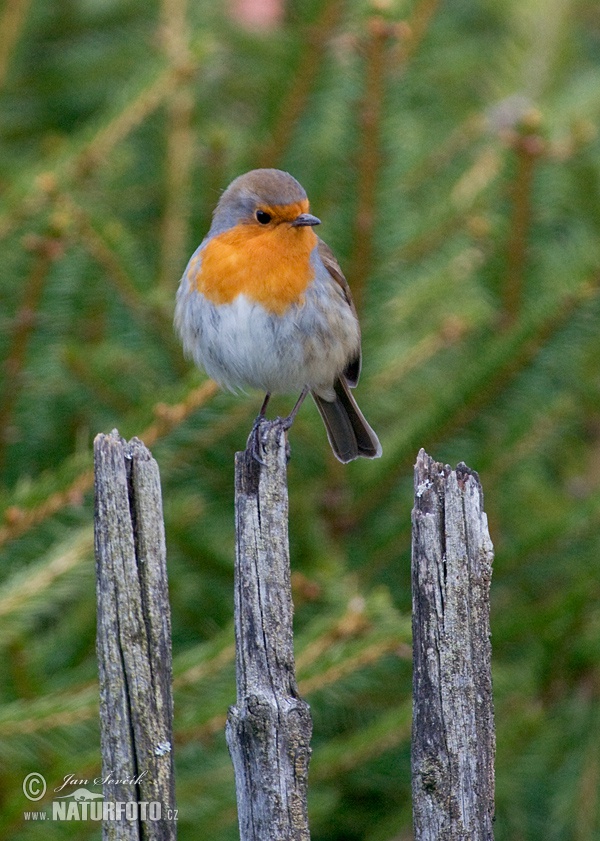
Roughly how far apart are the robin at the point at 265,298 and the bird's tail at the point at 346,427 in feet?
0.89

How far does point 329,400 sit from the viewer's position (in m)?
4.09

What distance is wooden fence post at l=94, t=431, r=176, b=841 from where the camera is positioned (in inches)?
76.1

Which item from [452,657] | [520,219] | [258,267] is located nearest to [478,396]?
[520,219]

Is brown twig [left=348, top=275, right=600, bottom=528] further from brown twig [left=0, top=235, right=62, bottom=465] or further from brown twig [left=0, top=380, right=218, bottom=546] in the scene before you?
brown twig [left=0, top=235, right=62, bottom=465]

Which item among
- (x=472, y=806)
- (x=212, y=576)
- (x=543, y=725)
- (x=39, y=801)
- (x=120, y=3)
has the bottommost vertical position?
(x=472, y=806)

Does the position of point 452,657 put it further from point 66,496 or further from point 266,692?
point 66,496

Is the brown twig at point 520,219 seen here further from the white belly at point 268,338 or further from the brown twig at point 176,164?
the brown twig at point 176,164

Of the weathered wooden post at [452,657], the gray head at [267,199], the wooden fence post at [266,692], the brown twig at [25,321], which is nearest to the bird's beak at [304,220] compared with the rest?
the gray head at [267,199]

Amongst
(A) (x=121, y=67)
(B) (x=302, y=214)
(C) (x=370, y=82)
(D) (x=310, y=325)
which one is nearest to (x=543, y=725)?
(D) (x=310, y=325)

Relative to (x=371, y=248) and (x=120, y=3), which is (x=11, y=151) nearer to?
(x=120, y=3)

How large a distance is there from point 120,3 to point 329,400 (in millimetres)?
2704

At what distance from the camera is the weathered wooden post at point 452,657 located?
6.25 feet

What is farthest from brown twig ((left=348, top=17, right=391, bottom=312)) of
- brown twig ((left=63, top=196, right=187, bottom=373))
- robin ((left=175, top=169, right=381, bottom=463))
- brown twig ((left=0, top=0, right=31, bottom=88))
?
brown twig ((left=0, top=0, right=31, bottom=88))

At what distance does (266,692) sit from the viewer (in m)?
1.96
